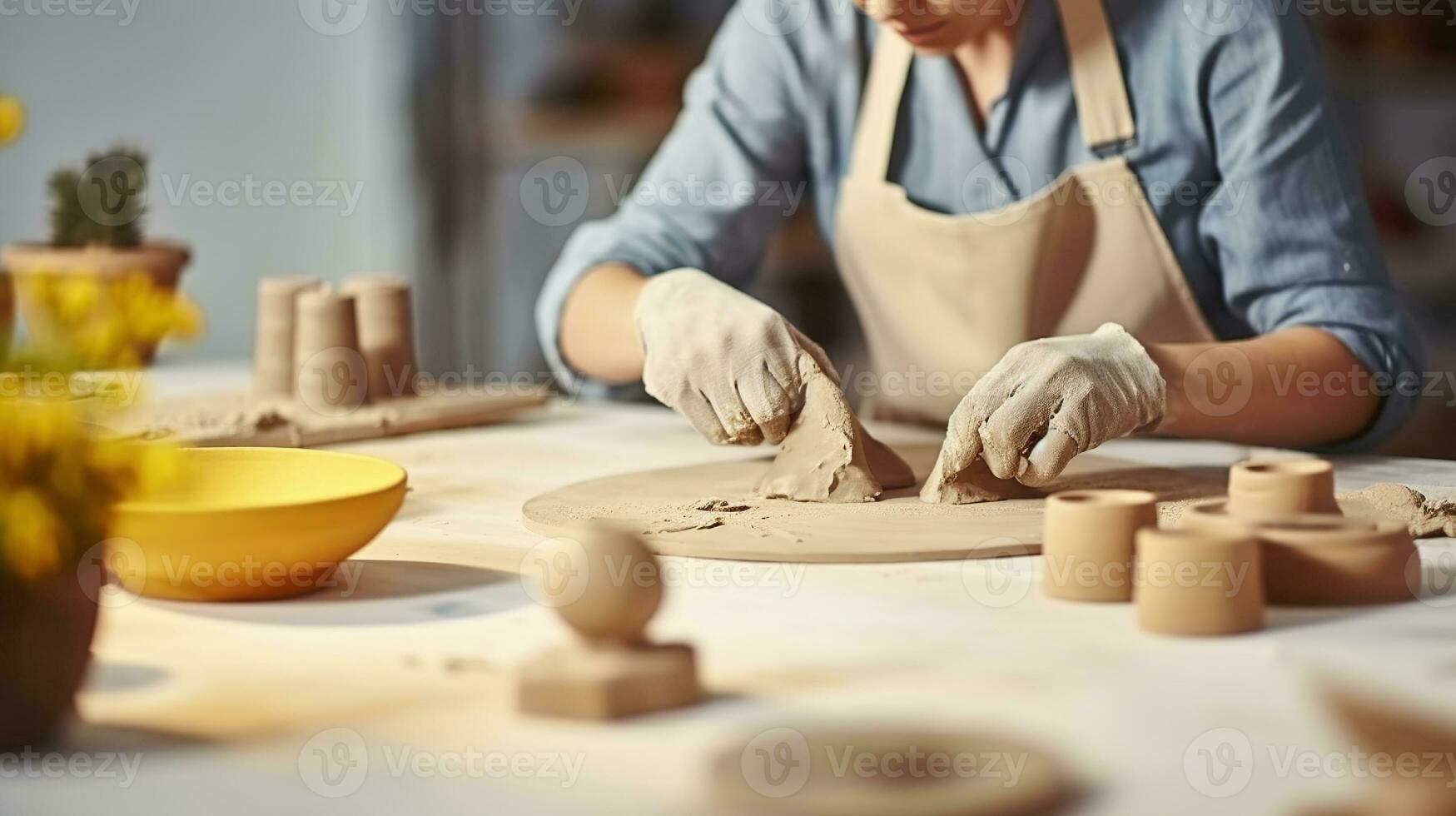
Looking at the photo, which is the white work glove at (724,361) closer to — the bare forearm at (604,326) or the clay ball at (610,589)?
the bare forearm at (604,326)

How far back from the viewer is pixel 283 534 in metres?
1.08

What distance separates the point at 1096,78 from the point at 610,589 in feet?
4.37

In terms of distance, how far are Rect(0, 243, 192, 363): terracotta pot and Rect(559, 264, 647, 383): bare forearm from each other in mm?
716

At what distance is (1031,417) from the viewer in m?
1.44

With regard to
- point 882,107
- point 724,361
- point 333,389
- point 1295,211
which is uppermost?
point 882,107

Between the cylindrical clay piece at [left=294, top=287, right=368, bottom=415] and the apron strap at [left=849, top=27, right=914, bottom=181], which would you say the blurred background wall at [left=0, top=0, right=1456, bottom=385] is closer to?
the apron strap at [left=849, top=27, right=914, bottom=181]

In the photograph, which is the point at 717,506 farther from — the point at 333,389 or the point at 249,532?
the point at 333,389

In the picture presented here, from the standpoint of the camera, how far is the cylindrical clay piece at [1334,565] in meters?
1.11

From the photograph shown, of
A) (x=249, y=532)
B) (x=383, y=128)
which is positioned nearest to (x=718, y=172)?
(x=249, y=532)

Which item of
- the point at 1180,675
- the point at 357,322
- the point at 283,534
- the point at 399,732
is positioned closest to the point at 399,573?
the point at 283,534

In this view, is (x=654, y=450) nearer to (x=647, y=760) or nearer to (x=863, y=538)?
(x=863, y=538)

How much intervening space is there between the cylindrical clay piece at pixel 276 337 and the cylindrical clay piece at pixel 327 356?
2.3 inches

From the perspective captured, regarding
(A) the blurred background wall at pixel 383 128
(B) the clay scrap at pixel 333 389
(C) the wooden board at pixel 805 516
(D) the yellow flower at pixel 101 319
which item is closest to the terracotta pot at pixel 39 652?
(D) the yellow flower at pixel 101 319

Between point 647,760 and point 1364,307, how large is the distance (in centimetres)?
134
